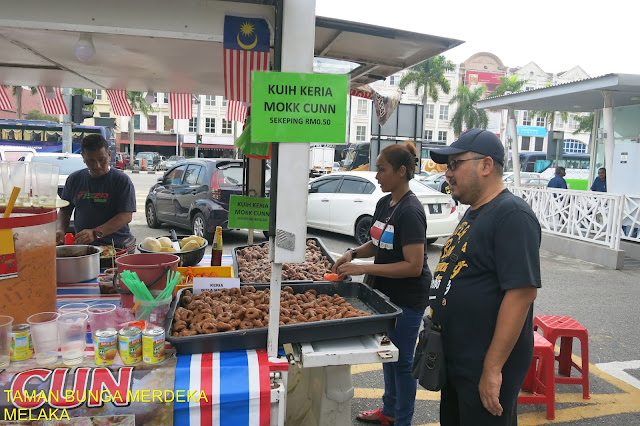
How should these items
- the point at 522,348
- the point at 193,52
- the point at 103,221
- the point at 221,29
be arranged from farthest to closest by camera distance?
1. the point at 103,221
2. the point at 193,52
3. the point at 221,29
4. the point at 522,348

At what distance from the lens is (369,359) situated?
6.82ft

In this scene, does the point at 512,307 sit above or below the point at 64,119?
below

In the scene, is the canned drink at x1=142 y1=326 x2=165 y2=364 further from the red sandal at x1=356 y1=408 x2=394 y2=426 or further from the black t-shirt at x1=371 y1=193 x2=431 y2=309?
the red sandal at x1=356 y1=408 x2=394 y2=426

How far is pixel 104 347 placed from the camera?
72.4 inches

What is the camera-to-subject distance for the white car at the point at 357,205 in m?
9.65

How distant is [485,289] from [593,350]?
3897mm

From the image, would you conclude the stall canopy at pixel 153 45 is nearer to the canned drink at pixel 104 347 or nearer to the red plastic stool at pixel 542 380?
the canned drink at pixel 104 347

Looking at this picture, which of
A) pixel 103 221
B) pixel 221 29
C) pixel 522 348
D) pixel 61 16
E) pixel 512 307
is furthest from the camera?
pixel 103 221

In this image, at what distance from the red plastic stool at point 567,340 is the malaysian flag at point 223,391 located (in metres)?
3.06

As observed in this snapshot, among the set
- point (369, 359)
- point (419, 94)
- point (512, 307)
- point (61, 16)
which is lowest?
point (369, 359)

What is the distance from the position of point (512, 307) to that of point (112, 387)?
161 cm

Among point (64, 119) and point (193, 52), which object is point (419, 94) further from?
point (193, 52)

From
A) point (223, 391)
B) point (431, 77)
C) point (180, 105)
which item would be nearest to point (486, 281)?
point (223, 391)

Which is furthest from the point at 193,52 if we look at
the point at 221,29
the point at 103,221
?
the point at 103,221
